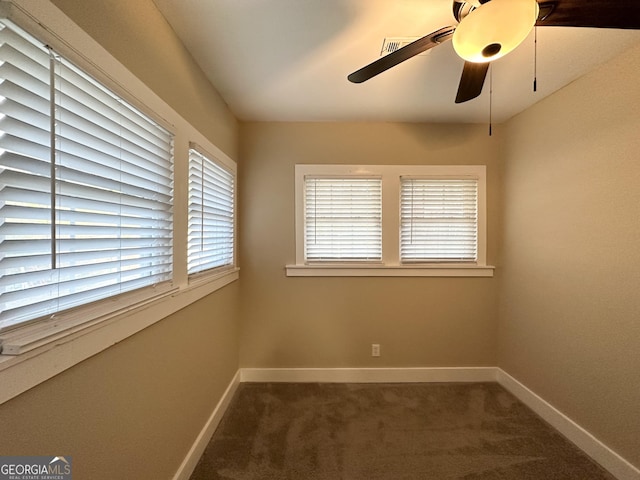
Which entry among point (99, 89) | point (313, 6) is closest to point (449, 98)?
point (313, 6)

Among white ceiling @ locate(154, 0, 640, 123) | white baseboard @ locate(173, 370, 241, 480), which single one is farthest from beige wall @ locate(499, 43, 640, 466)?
white baseboard @ locate(173, 370, 241, 480)

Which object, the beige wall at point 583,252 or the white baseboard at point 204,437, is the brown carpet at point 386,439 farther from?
the beige wall at point 583,252

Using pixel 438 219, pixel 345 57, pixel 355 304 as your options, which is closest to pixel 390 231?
pixel 438 219

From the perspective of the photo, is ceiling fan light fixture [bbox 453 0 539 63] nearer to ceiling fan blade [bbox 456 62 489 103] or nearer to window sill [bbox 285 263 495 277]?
ceiling fan blade [bbox 456 62 489 103]

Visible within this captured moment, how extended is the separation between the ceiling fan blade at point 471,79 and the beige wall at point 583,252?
0.97 metres

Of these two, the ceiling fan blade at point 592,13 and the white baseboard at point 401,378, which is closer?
the ceiling fan blade at point 592,13

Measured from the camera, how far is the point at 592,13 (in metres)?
0.99

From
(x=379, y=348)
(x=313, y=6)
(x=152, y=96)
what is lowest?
(x=379, y=348)

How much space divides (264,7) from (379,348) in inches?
107

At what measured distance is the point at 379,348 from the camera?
2691 mm

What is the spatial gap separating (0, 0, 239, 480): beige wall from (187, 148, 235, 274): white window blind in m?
0.24

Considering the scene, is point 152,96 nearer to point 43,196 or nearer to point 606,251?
point 43,196

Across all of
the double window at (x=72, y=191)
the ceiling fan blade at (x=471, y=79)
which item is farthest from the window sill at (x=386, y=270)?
the ceiling fan blade at (x=471, y=79)

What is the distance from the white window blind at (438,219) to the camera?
2688 millimetres
